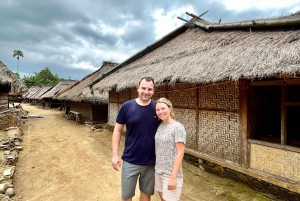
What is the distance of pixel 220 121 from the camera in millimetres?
4105

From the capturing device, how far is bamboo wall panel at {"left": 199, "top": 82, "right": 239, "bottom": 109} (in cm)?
385

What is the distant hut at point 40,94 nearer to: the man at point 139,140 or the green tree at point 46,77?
the green tree at point 46,77

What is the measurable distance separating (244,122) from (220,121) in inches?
21.0

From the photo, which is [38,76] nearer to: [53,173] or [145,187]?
[53,173]

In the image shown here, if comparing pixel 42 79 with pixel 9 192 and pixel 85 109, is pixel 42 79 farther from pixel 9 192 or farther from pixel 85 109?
pixel 9 192

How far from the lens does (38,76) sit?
41.9 metres

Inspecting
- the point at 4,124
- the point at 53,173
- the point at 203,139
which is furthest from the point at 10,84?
the point at 203,139

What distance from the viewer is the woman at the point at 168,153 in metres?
1.81

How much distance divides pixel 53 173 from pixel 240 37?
545 cm

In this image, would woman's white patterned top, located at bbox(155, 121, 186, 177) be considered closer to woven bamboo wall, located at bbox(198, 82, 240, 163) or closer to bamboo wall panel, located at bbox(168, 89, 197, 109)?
woven bamboo wall, located at bbox(198, 82, 240, 163)

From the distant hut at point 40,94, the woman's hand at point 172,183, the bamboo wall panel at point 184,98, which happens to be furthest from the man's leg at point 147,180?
the distant hut at point 40,94

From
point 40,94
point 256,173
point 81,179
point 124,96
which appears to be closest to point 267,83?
point 256,173

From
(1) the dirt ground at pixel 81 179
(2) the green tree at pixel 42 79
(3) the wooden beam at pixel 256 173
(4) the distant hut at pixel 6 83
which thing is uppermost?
(2) the green tree at pixel 42 79

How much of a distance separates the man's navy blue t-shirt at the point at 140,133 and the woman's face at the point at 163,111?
135 millimetres
